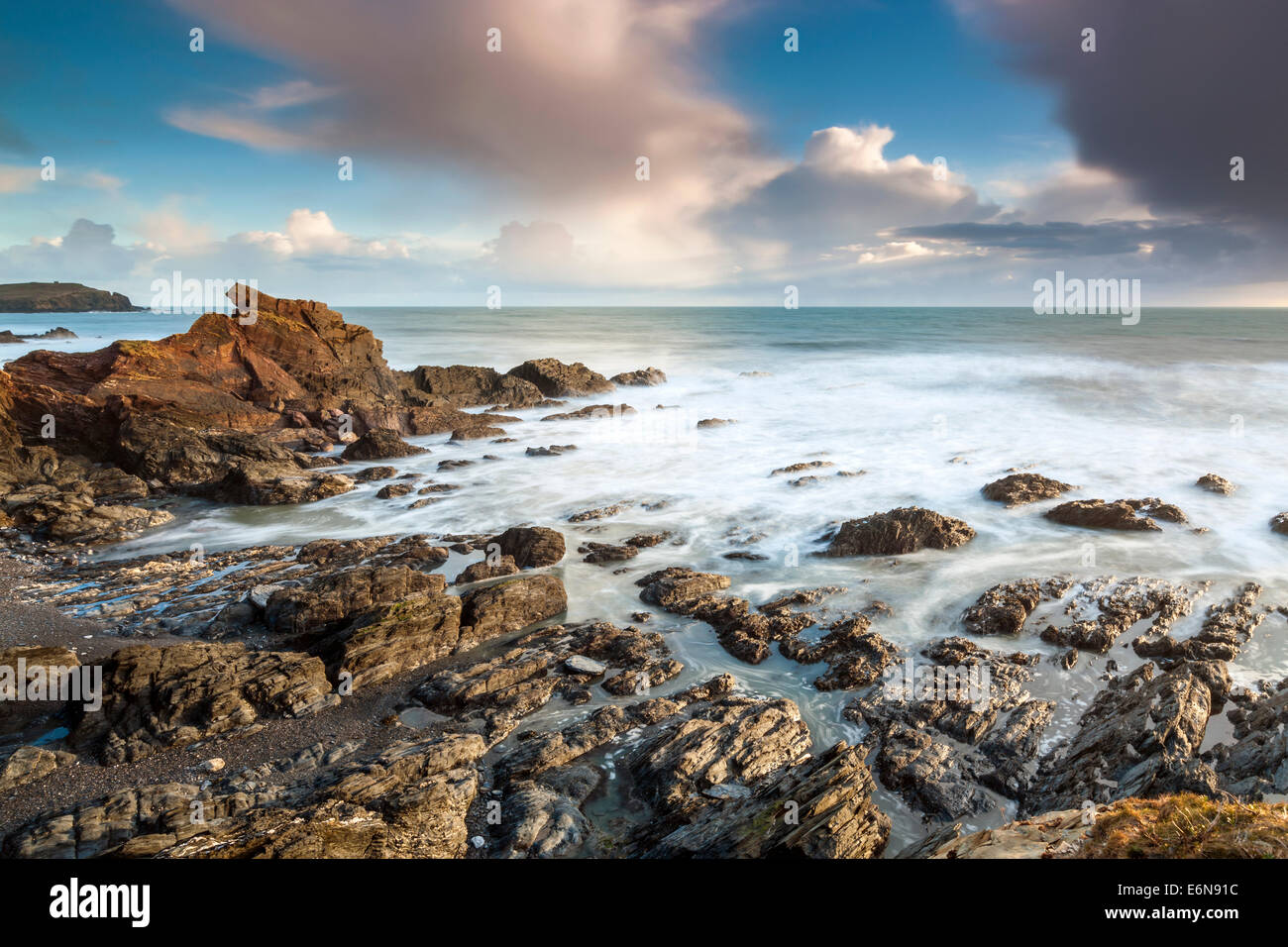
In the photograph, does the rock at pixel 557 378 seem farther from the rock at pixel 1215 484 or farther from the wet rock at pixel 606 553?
the rock at pixel 1215 484

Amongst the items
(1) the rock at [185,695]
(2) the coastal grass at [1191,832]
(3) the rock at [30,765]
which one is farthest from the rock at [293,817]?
(2) the coastal grass at [1191,832]

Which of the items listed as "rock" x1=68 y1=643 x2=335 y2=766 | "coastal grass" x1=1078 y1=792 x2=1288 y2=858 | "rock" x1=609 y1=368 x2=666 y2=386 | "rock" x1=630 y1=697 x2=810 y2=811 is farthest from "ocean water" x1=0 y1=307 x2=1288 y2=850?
"rock" x1=68 y1=643 x2=335 y2=766

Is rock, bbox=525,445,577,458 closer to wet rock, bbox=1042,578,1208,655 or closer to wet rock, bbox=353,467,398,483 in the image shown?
wet rock, bbox=353,467,398,483

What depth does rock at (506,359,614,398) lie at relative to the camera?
129ft

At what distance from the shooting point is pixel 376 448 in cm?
2475

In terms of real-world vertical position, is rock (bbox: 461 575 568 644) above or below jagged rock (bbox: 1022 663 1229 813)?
above

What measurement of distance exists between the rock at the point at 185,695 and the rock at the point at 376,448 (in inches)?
619

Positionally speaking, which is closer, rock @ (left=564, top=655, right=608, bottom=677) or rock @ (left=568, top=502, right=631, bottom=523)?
rock @ (left=564, top=655, right=608, bottom=677)

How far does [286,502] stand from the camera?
1906 cm

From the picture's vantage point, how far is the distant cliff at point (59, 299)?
5128 inches

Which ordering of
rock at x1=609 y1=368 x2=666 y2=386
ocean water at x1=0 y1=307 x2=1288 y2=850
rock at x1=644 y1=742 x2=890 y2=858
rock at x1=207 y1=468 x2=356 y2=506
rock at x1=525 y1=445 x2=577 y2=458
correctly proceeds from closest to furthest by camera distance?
rock at x1=644 y1=742 x2=890 y2=858 → ocean water at x1=0 y1=307 x2=1288 y2=850 → rock at x1=207 y1=468 x2=356 y2=506 → rock at x1=525 y1=445 x2=577 y2=458 → rock at x1=609 y1=368 x2=666 y2=386

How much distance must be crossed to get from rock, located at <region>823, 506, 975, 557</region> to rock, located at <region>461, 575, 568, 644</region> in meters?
6.79

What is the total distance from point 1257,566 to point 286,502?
A: 24.4 metres
